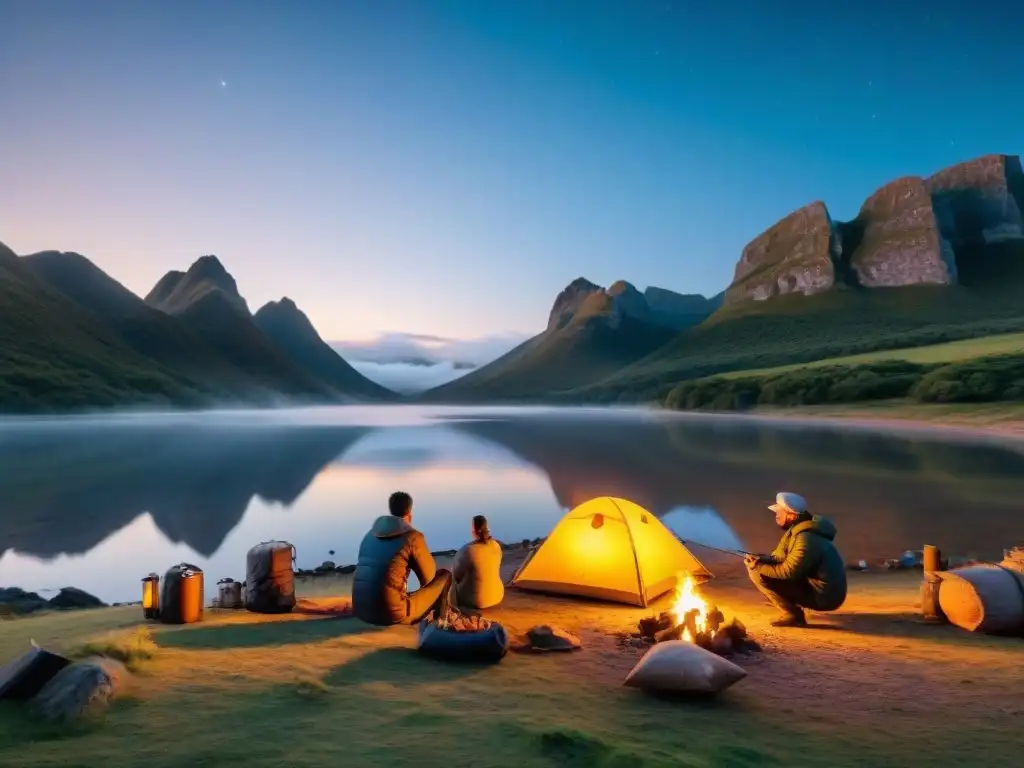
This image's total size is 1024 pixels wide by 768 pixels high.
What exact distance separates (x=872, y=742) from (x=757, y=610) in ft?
20.7

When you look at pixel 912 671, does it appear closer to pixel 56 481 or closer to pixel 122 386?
pixel 56 481

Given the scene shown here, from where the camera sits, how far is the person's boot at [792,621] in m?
11.7

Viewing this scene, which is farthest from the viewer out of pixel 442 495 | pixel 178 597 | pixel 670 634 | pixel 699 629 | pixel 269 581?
pixel 442 495

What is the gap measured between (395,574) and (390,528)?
0.78 meters

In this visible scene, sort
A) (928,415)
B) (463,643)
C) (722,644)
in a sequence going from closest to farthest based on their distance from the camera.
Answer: (463,643)
(722,644)
(928,415)

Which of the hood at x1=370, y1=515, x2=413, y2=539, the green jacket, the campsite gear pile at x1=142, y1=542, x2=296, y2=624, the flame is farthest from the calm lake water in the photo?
the flame

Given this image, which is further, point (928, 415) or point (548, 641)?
point (928, 415)

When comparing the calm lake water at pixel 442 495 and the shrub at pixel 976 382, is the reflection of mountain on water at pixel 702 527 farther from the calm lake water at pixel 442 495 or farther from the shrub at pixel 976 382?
the shrub at pixel 976 382

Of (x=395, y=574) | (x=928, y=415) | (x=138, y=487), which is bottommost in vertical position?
(x=138, y=487)

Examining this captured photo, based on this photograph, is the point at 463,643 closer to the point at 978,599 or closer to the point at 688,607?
the point at 688,607

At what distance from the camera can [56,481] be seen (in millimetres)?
36312

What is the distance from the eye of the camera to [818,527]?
11.4 meters

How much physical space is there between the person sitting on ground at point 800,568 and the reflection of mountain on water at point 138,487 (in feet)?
49.4

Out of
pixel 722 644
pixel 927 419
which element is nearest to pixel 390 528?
pixel 722 644
